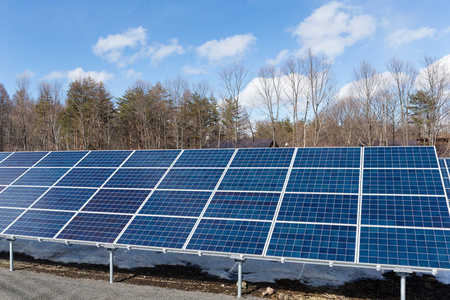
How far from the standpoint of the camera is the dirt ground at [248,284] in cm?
1000

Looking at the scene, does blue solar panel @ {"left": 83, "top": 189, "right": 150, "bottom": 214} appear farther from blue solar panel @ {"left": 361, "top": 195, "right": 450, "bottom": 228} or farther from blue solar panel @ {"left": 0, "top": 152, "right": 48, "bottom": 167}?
blue solar panel @ {"left": 361, "top": 195, "right": 450, "bottom": 228}

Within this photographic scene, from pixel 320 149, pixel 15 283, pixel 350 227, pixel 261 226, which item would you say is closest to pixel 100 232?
pixel 15 283

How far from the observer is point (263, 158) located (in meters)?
13.0

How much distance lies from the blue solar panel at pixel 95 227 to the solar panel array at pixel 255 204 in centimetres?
4

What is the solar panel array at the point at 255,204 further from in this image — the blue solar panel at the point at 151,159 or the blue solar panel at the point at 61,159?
the blue solar panel at the point at 61,159

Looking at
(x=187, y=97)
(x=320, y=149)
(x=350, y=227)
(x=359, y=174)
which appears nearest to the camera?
(x=350, y=227)

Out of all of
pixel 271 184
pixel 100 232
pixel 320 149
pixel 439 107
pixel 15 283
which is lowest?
pixel 15 283

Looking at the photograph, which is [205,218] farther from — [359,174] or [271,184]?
[359,174]

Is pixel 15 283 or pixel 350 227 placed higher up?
pixel 350 227

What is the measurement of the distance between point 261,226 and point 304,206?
157 centimetres

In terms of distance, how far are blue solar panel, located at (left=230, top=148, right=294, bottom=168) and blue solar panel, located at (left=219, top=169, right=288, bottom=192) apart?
1.37 feet

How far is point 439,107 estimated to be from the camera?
138 ft

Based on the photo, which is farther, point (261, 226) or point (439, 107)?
point (439, 107)

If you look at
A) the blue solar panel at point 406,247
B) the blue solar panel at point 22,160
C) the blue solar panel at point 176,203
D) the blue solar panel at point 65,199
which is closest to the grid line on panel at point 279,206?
the blue solar panel at point 406,247
